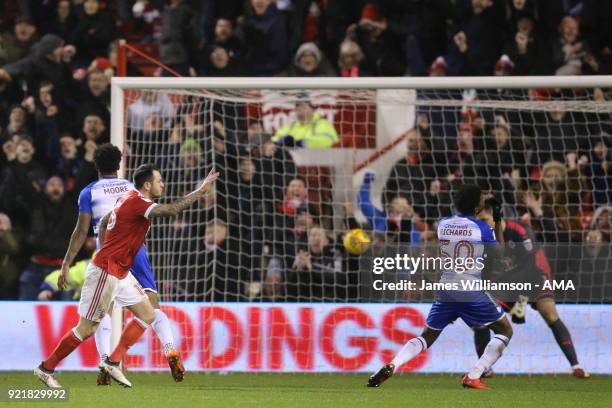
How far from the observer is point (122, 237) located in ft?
34.4

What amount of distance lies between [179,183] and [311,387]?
4.35 metres

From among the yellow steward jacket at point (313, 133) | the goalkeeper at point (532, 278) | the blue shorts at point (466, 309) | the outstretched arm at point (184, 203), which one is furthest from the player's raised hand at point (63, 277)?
the yellow steward jacket at point (313, 133)

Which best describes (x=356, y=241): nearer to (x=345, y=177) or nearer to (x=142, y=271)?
(x=345, y=177)

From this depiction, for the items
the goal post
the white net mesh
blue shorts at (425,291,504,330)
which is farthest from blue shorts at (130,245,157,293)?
the white net mesh

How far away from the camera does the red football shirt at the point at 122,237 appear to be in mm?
10438

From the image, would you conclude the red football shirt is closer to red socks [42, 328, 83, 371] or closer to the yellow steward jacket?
red socks [42, 328, 83, 371]

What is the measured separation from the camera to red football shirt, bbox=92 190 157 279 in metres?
10.4

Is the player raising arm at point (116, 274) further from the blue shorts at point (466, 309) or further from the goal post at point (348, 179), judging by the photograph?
the goal post at point (348, 179)

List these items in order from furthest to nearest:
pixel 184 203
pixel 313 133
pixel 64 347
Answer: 1. pixel 313 133
2. pixel 64 347
3. pixel 184 203

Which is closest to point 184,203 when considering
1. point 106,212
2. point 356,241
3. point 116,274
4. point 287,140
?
point 116,274

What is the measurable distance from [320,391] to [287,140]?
535cm

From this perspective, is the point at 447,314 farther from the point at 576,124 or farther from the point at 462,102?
the point at 576,124

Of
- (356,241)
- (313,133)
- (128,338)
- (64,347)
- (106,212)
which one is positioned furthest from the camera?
(313,133)

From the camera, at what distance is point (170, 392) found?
10602 millimetres
